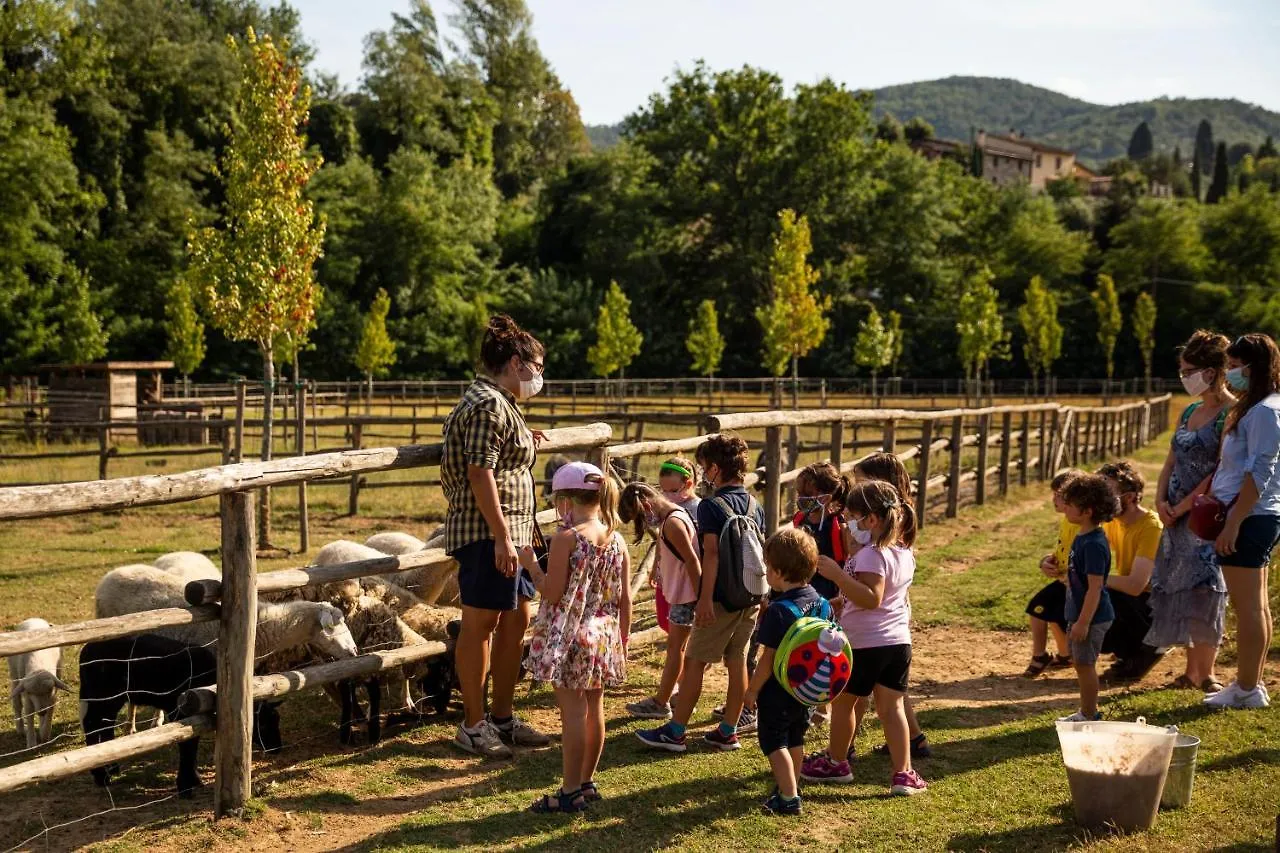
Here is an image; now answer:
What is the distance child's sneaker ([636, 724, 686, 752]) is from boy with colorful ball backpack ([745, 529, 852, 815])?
2.69ft

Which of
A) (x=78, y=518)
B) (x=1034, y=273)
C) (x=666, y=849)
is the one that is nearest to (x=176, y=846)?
(x=666, y=849)

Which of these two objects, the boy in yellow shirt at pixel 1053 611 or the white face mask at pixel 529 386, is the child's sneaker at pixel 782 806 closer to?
the white face mask at pixel 529 386

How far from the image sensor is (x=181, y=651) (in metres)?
5.11

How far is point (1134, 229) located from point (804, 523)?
65.9 metres

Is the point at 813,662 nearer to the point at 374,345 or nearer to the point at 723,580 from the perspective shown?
the point at 723,580

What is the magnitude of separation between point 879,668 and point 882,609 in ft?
0.78

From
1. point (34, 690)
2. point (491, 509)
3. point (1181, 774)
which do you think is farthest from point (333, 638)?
point (1181, 774)

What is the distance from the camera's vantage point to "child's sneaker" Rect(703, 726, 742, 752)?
5.41 meters

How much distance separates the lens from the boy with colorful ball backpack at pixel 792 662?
425 centimetres

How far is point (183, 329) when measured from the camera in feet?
128

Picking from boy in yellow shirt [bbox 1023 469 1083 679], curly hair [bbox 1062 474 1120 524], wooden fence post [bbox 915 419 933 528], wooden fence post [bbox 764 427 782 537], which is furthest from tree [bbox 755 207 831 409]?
curly hair [bbox 1062 474 1120 524]

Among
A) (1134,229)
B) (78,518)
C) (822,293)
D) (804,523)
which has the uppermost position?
(1134,229)

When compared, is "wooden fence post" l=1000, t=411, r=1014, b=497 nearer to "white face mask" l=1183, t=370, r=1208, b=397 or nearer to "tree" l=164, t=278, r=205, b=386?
"white face mask" l=1183, t=370, r=1208, b=397

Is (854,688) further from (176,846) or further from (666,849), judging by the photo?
(176,846)
